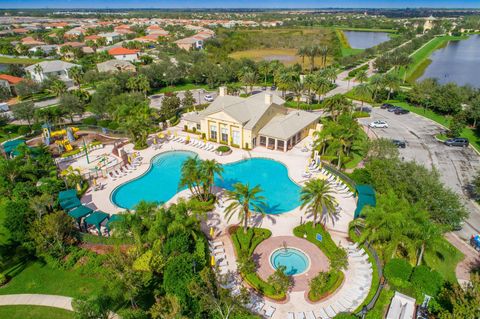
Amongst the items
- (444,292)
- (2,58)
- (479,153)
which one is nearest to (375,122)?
(479,153)

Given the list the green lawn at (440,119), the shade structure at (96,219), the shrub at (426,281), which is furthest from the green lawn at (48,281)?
the green lawn at (440,119)

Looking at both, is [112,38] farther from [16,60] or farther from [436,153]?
[436,153]

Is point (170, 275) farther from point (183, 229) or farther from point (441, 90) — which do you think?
point (441, 90)

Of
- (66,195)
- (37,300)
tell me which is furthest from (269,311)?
(66,195)

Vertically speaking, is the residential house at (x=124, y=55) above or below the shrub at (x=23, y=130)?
above

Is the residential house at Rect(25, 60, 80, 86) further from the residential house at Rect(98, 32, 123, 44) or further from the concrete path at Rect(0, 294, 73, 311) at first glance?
the residential house at Rect(98, 32, 123, 44)

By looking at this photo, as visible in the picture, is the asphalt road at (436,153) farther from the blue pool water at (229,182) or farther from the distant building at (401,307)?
the blue pool water at (229,182)
